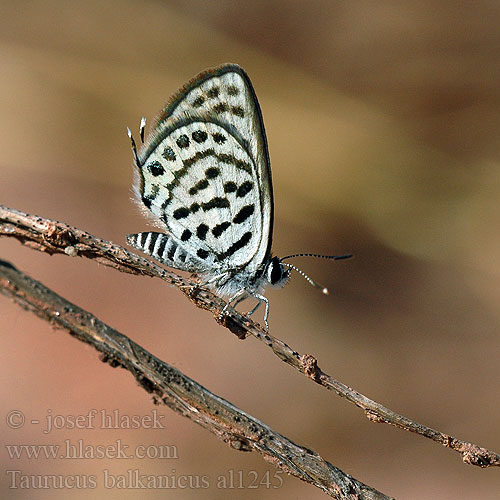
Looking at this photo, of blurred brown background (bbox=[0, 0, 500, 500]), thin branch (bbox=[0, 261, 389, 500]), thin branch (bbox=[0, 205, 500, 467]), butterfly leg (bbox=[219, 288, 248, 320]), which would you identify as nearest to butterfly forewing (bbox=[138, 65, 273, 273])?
butterfly leg (bbox=[219, 288, 248, 320])

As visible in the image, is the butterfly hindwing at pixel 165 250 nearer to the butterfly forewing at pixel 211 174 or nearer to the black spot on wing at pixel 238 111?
the butterfly forewing at pixel 211 174

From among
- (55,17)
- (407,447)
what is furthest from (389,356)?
(55,17)

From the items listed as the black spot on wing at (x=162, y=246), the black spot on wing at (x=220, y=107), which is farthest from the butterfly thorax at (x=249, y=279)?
the black spot on wing at (x=220, y=107)

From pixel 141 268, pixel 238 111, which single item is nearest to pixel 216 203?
pixel 238 111

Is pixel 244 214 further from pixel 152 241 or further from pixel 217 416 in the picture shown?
pixel 217 416

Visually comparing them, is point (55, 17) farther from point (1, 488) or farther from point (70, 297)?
point (1, 488)

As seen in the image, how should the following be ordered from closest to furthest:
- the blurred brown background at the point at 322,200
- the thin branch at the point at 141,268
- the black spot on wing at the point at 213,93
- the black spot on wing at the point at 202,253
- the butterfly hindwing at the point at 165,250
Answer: the thin branch at the point at 141,268 < the black spot on wing at the point at 213,93 < the butterfly hindwing at the point at 165,250 < the black spot on wing at the point at 202,253 < the blurred brown background at the point at 322,200

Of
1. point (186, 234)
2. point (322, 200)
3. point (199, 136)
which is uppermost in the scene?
point (322, 200)

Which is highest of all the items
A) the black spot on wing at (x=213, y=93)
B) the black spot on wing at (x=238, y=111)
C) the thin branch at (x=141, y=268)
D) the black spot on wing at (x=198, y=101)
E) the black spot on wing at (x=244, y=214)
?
the black spot on wing at (x=213, y=93)
